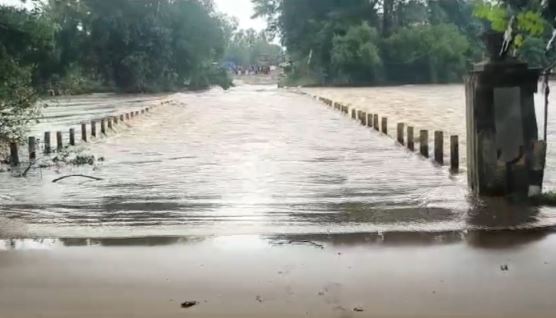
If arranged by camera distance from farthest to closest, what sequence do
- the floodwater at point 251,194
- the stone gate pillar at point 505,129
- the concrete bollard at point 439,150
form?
the concrete bollard at point 439,150
the stone gate pillar at point 505,129
the floodwater at point 251,194

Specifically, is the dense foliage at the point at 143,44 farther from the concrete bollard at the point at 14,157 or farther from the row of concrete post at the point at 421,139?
the concrete bollard at the point at 14,157

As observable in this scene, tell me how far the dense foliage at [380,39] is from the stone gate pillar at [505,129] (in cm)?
6544

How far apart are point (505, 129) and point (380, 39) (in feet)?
227

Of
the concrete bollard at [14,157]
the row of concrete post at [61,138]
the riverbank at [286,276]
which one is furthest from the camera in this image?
the row of concrete post at [61,138]

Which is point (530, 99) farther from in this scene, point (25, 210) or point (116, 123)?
point (116, 123)

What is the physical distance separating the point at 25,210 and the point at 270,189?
158 inches

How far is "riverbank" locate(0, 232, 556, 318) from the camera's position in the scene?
5668 millimetres

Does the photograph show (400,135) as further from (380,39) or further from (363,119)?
(380,39)

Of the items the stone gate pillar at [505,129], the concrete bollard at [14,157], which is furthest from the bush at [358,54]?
the stone gate pillar at [505,129]

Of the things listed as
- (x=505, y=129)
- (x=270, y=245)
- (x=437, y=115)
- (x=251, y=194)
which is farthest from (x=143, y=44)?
(x=270, y=245)

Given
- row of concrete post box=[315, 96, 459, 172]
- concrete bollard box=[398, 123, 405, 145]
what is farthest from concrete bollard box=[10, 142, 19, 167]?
concrete bollard box=[398, 123, 405, 145]

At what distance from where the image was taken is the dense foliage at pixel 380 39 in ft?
249

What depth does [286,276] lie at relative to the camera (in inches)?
258

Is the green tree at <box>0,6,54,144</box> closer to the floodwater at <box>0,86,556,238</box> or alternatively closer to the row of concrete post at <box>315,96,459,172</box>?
the floodwater at <box>0,86,556,238</box>
